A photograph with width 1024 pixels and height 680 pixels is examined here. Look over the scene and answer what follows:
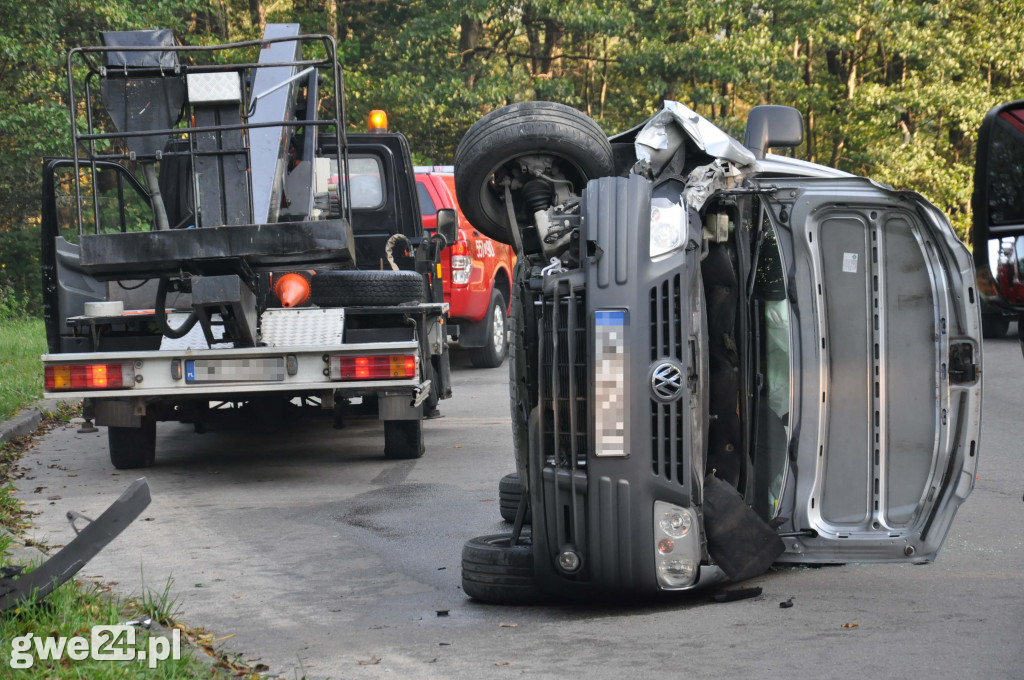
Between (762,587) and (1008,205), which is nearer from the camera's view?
(1008,205)

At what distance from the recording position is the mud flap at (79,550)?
4074mm

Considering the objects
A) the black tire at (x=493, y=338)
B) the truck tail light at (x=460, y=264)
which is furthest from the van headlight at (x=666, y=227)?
the black tire at (x=493, y=338)

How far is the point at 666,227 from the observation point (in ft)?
15.4

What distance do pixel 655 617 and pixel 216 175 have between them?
170 inches

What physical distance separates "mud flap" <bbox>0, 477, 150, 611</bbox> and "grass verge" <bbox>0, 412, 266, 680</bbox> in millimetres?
59

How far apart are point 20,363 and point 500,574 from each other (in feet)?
36.0

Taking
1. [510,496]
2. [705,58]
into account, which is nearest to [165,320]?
[510,496]

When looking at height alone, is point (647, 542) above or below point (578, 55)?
below

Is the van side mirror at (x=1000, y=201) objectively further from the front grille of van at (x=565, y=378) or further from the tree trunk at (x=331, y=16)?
the tree trunk at (x=331, y=16)

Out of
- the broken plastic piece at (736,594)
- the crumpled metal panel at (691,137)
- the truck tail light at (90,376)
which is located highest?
the crumpled metal panel at (691,137)

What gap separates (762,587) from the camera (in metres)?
5.18

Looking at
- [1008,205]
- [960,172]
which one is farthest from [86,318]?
[960,172]

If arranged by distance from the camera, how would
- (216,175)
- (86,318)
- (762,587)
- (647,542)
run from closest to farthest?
(647,542), (762,587), (216,175), (86,318)

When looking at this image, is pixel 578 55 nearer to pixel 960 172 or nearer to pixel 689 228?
pixel 960 172
